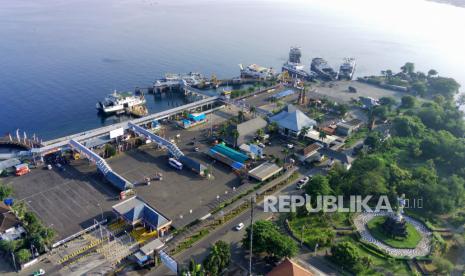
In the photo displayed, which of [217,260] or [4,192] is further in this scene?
[4,192]

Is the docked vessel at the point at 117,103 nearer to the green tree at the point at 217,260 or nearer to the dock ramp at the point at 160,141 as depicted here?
the dock ramp at the point at 160,141

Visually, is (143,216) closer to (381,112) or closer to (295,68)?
(381,112)

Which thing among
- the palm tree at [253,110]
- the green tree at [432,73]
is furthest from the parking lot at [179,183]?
the green tree at [432,73]

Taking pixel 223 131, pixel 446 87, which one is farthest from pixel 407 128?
pixel 446 87

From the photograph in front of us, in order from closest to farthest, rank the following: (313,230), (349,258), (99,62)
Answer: (349,258) < (313,230) < (99,62)

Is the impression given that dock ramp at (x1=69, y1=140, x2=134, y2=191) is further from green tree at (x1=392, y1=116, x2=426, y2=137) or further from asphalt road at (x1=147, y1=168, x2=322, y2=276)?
green tree at (x1=392, y1=116, x2=426, y2=137)

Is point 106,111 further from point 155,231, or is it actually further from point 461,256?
point 461,256

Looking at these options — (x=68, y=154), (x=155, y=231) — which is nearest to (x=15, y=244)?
(x=155, y=231)
